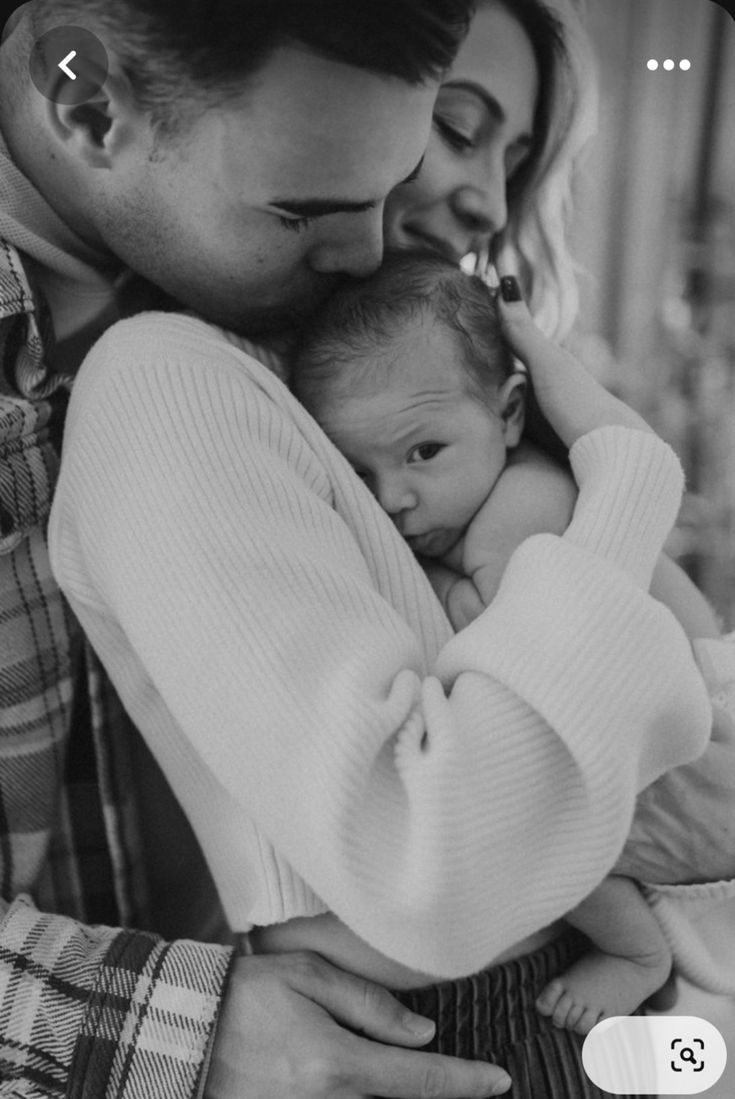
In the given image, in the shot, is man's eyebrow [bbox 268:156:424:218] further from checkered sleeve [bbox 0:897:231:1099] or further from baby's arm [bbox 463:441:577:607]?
checkered sleeve [bbox 0:897:231:1099]

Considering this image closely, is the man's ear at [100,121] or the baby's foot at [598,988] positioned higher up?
the man's ear at [100,121]

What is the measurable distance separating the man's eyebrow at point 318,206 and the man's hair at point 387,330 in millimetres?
66

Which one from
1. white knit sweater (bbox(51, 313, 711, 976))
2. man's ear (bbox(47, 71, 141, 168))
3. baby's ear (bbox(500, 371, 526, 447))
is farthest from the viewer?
baby's ear (bbox(500, 371, 526, 447))

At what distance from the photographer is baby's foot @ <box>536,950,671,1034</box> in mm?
614

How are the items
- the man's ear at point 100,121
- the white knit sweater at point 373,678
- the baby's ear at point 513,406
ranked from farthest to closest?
the baby's ear at point 513,406 → the man's ear at point 100,121 → the white knit sweater at point 373,678

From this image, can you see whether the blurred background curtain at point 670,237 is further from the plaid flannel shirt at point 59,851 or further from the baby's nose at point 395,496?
the plaid flannel shirt at point 59,851

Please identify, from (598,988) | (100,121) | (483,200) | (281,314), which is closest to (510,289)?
(483,200)

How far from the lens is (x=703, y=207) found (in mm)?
672

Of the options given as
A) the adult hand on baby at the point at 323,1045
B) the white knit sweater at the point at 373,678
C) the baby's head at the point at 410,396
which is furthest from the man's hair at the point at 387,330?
the adult hand on baby at the point at 323,1045

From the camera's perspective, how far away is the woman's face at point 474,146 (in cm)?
63

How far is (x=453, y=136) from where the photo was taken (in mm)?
666

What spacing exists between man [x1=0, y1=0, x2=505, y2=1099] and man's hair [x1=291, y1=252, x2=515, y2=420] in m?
0.02

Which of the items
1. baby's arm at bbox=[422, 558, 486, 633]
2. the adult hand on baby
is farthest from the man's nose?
the adult hand on baby

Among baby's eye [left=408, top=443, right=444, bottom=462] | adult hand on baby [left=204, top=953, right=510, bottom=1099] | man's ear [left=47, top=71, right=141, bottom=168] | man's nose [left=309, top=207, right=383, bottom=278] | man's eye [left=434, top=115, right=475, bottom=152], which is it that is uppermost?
man's ear [left=47, top=71, right=141, bottom=168]
